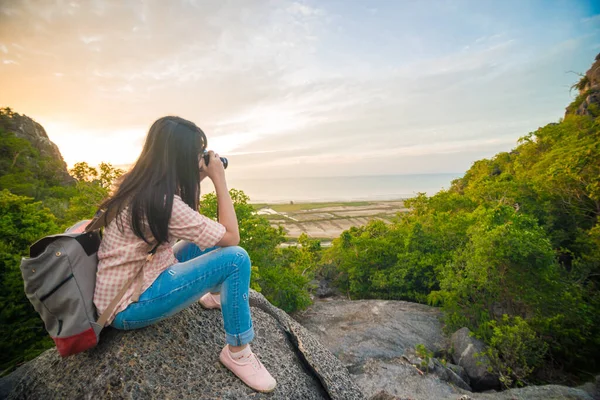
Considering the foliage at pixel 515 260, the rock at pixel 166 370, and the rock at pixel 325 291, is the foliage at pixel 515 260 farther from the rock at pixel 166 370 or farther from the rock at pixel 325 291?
the rock at pixel 166 370

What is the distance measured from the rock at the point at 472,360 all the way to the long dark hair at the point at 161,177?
30.5 ft

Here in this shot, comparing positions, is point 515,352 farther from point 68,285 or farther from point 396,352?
point 68,285

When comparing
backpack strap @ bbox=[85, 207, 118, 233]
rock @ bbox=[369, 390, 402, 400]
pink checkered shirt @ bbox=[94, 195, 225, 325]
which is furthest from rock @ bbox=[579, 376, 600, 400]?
backpack strap @ bbox=[85, 207, 118, 233]

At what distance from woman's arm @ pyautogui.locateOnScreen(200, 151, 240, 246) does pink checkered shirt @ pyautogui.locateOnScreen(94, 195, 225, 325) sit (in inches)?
7.6

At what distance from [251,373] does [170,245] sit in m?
1.47

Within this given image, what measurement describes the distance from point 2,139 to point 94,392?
4062cm

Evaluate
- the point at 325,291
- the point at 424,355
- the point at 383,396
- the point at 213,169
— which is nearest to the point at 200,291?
the point at 213,169

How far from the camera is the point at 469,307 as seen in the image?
33.0 ft

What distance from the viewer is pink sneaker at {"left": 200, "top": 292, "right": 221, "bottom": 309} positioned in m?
3.42

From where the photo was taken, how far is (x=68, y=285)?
2.03m

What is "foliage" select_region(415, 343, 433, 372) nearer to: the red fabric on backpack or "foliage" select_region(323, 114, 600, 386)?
"foliage" select_region(323, 114, 600, 386)

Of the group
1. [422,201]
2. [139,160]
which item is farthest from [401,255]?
[139,160]

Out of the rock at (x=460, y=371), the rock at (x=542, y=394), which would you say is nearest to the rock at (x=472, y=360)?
the rock at (x=460, y=371)

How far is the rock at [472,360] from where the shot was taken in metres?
7.78
